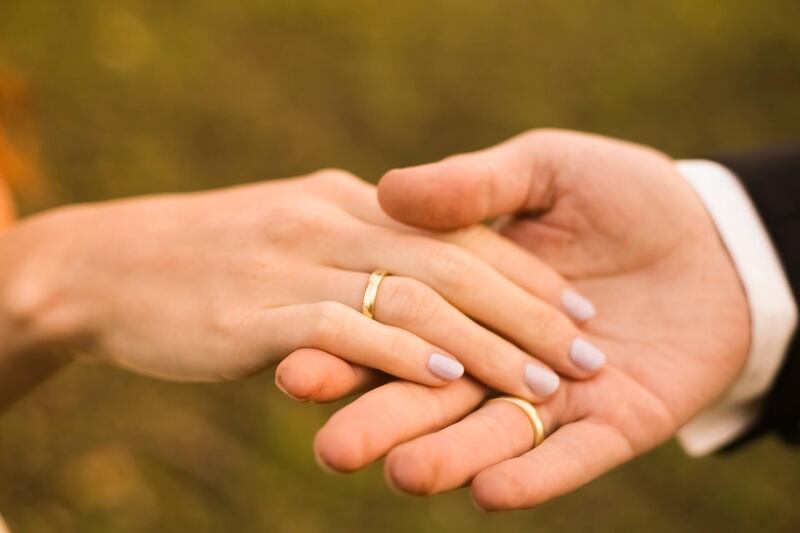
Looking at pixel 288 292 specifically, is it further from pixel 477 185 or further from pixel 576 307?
pixel 576 307

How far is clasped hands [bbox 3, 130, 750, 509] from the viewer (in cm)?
144

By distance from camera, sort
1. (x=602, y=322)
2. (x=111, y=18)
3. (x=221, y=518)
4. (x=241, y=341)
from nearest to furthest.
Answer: (x=241, y=341)
(x=602, y=322)
(x=221, y=518)
(x=111, y=18)

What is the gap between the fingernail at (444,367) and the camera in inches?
59.1

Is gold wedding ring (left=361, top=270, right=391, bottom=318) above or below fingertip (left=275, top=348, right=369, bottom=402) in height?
above

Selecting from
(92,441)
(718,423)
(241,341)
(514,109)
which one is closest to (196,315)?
(241,341)

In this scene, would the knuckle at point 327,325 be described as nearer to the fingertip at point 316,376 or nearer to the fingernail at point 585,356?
the fingertip at point 316,376

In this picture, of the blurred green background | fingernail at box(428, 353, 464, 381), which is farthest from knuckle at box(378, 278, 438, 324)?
the blurred green background

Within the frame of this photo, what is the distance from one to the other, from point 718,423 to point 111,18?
3.73 metres

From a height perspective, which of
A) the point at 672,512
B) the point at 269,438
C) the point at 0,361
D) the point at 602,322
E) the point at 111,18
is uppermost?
the point at 111,18

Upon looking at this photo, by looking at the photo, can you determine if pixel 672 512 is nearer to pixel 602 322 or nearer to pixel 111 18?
pixel 602 322

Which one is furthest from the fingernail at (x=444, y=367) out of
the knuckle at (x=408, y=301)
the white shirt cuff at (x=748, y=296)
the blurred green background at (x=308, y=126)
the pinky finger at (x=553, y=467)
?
the blurred green background at (x=308, y=126)

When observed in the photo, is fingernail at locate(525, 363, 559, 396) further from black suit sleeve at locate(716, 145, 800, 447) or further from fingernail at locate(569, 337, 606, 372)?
black suit sleeve at locate(716, 145, 800, 447)

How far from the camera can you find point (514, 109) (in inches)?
168

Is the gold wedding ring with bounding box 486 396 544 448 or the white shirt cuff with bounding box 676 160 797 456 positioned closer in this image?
the gold wedding ring with bounding box 486 396 544 448
